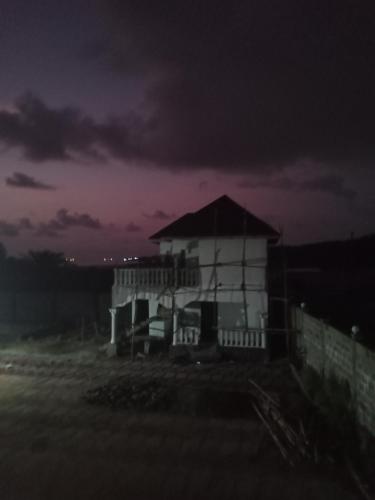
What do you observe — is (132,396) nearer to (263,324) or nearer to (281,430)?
(281,430)

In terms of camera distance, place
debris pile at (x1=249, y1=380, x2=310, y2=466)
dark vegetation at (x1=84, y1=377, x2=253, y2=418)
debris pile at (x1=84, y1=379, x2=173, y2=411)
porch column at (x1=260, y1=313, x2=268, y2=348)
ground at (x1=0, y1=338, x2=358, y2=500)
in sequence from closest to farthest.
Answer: ground at (x1=0, y1=338, x2=358, y2=500), debris pile at (x1=249, y1=380, x2=310, y2=466), dark vegetation at (x1=84, y1=377, x2=253, y2=418), debris pile at (x1=84, y1=379, x2=173, y2=411), porch column at (x1=260, y1=313, x2=268, y2=348)

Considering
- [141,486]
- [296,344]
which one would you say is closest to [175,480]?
[141,486]

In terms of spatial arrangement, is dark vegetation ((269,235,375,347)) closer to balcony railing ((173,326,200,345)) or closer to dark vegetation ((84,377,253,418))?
balcony railing ((173,326,200,345))

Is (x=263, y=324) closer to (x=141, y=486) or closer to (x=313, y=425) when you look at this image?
(x=313, y=425)

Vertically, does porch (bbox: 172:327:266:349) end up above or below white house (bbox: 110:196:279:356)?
below

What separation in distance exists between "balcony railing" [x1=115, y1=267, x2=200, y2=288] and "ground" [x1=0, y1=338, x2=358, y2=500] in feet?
16.9

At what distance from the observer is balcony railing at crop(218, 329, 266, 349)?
53.3ft

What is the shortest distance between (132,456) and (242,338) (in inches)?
336

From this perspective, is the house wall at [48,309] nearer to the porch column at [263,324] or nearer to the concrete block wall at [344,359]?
the porch column at [263,324]

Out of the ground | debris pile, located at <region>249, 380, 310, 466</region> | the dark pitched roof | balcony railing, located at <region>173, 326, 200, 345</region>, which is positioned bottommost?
the ground

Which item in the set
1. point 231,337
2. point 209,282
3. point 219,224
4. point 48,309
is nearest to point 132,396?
point 231,337

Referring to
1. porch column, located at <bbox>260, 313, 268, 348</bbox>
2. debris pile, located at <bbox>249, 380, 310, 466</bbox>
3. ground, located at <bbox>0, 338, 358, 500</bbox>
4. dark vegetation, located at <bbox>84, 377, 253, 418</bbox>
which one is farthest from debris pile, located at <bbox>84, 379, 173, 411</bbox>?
porch column, located at <bbox>260, 313, 268, 348</bbox>

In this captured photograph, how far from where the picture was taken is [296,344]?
1534 centimetres

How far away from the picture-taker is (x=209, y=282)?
16875 millimetres
